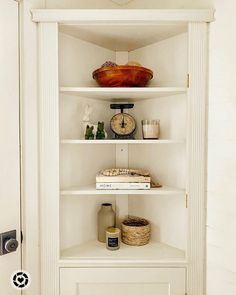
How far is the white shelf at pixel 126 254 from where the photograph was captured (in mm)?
1404

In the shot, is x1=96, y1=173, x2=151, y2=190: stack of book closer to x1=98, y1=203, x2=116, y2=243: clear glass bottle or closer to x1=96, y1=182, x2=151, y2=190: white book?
x1=96, y1=182, x2=151, y2=190: white book

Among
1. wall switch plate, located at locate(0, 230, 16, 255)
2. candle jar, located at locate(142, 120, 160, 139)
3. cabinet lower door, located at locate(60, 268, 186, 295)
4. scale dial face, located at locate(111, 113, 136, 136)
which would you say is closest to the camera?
wall switch plate, located at locate(0, 230, 16, 255)

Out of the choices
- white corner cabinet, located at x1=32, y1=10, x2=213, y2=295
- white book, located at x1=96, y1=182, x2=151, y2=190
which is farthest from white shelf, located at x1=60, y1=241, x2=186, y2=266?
white book, located at x1=96, y1=182, x2=151, y2=190

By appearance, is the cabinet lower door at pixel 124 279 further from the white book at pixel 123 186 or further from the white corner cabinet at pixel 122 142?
the white book at pixel 123 186

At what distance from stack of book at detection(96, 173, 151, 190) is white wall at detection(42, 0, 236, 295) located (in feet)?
1.17

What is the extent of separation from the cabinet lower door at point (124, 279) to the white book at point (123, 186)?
0.44m

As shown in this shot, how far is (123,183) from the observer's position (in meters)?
1.48

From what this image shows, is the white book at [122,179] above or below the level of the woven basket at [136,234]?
above

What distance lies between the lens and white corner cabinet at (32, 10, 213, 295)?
1376 mm

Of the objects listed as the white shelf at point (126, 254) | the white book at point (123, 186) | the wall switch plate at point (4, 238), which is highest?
the white book at point (123, 186)

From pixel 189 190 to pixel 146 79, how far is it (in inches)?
27.1

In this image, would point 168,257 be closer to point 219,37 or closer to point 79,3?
point 219,37

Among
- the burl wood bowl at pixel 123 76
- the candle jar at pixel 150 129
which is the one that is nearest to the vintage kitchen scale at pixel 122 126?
the candle jar at pixel 150 129

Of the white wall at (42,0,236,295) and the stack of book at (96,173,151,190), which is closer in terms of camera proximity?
the white wall at (42,0,236,295)
